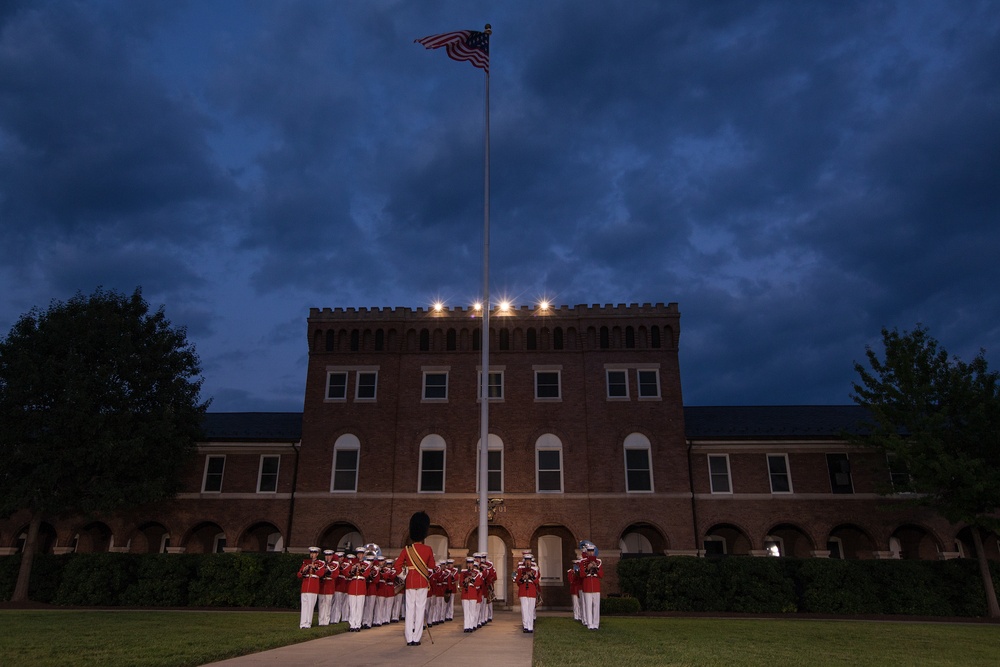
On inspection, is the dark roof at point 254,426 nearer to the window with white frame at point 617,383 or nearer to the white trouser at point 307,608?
the window with white frame at point 617,383

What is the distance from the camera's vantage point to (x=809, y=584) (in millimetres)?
27734

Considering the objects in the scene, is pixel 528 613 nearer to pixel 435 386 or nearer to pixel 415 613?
pixel 415 613

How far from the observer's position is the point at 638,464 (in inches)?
1309

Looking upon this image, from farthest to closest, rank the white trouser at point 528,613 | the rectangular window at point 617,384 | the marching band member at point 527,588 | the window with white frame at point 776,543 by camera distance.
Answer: the window with white frame at point 776,543, the rectangular window at point 617,384, the marching band member at point 527,588, the white trouser at point 528,613

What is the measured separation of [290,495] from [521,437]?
11.9m

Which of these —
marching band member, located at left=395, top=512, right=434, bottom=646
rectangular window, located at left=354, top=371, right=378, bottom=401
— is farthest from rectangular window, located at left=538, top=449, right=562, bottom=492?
marching band member, located at left=395, top=512, right=434, bottom=646

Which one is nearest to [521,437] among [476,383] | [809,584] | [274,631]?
[476,383]

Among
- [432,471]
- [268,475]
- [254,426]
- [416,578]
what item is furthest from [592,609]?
[254,426]

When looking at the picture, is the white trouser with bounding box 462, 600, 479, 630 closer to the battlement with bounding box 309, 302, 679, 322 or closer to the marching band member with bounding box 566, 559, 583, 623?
the marching band member with bounding box 566, 559, 583, 623

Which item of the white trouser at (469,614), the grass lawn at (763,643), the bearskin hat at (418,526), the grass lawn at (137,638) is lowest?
the grass lawn at (763,643)

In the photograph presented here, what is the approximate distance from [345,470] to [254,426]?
7461 millimetres

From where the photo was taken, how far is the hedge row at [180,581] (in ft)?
95.1

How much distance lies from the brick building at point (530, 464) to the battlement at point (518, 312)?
0.09 metres

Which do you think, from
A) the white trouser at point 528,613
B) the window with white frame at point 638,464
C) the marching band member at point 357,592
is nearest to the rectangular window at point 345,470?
the window with white frame at point 638,464
